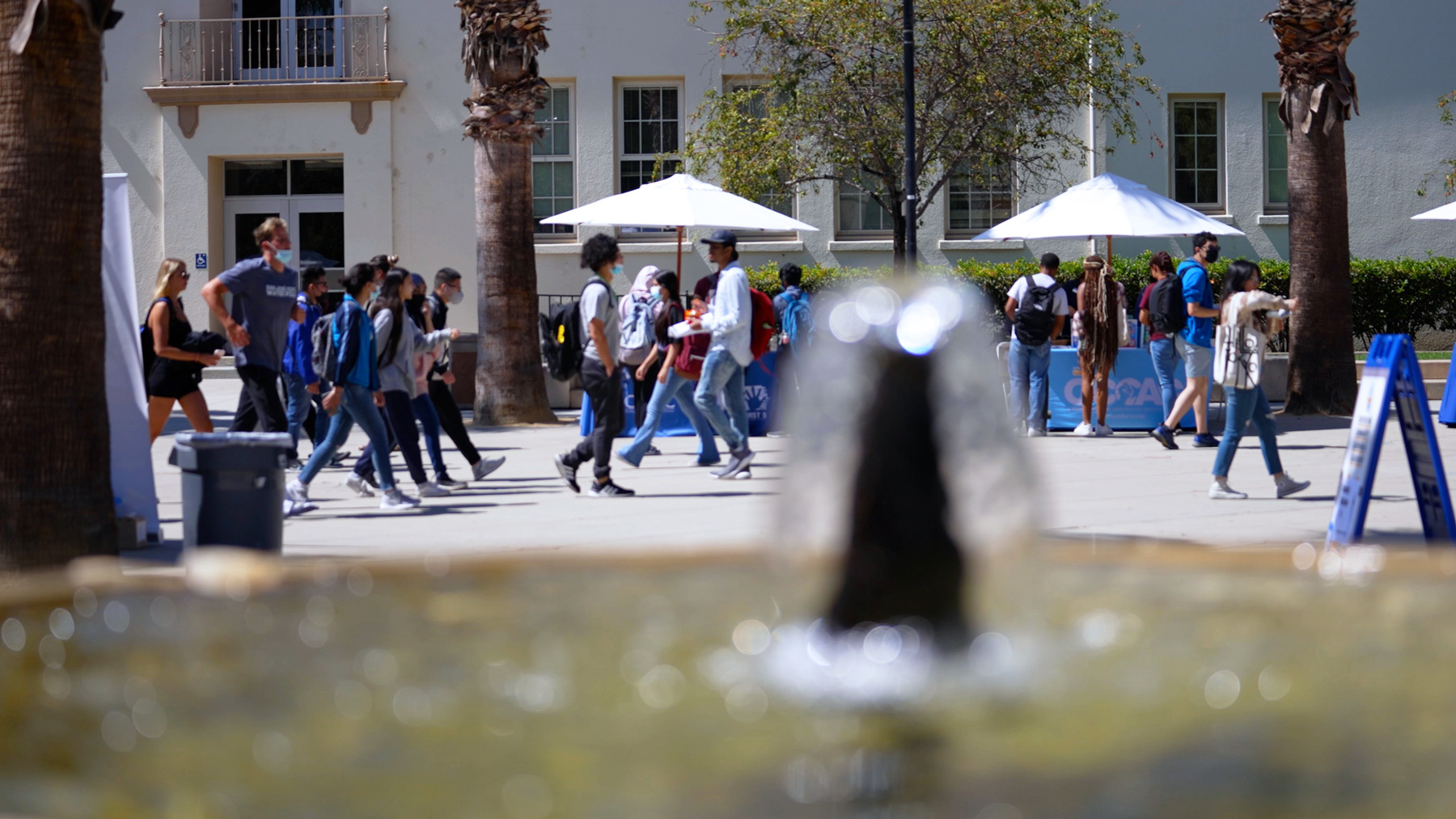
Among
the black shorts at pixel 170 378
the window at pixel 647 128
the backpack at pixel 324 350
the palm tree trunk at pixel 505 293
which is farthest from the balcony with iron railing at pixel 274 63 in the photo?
the backpack at pixel 324 350

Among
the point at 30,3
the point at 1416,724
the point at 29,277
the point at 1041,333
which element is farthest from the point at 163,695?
the point at 1041,333

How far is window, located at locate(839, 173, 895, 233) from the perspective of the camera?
2580 centimetres

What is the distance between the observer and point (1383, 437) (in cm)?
679

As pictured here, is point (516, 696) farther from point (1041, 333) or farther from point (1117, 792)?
point (1041, 333)

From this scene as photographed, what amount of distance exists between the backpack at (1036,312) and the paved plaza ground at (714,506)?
4.85 feet

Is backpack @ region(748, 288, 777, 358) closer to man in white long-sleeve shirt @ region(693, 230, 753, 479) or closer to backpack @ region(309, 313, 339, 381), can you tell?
man in white long-sleeve shirt @ region(693, 230, 753, 479)

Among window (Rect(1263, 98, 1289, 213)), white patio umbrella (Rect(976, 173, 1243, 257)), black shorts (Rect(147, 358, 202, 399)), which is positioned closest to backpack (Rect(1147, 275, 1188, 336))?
white patio umbrella (Rect(976, 173, 1243, 257))

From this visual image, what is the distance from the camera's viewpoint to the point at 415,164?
2567 centimetres

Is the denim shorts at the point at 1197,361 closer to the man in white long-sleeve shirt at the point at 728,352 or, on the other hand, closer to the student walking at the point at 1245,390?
the student walking at the point at 1245,390

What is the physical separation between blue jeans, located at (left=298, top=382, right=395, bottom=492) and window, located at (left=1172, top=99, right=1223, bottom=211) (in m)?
18.8

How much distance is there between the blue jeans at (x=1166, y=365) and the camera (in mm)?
14633

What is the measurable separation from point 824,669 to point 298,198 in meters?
25.0

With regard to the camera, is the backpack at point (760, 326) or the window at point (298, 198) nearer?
the backpack at point (760, 326)

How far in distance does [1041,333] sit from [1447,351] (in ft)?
38.5
